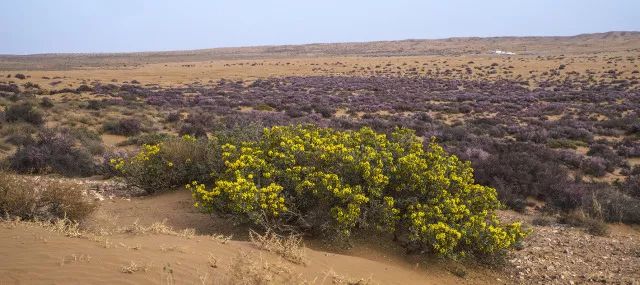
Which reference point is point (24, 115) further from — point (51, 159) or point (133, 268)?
point (133, 268)

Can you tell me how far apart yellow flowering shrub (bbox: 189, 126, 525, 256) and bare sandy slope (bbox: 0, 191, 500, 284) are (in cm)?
42

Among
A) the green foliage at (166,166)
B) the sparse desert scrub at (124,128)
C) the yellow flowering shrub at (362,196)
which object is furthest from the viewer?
the sparse desert scrub at (124,128)

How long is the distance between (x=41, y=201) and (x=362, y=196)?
454 centimetres

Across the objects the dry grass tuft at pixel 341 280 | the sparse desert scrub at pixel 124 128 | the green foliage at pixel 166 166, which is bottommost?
the sparse desert scrub at pixel 124 128

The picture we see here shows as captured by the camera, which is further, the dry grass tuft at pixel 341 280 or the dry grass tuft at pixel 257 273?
the dry grass tuft at pixel 341 280

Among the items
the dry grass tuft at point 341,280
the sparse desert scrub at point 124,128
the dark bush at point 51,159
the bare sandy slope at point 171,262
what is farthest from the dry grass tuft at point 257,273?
the sparse desert scrub at point 124,128

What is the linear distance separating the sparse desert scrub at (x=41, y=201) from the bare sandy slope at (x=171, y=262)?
33 centimetres

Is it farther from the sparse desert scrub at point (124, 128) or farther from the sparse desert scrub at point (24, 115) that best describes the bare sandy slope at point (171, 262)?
the sparse desert scrub at point (24, 115)

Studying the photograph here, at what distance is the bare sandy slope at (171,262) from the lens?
4.39m

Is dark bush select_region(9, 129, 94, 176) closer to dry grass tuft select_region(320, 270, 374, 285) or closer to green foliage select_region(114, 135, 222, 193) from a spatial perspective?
green foliage select_region(114, 135, 222, 193)

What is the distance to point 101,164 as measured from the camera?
37.9 ft

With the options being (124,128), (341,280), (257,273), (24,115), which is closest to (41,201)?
(257,273)

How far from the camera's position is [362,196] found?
20.6 ft

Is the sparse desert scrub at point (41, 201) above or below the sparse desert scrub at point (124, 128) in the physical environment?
above
